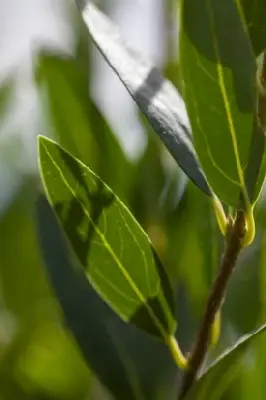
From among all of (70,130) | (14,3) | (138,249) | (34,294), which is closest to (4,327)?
(34,294)

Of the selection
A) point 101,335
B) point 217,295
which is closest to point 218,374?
point 217,295

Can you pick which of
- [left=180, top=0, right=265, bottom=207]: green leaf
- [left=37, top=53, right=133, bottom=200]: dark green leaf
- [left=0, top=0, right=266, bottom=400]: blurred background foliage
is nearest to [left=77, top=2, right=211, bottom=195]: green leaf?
[left=180, top=0, right=265, bottom=207]: green leaf

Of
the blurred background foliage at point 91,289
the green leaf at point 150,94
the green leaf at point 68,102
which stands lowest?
the blurred background foliage at point 91,289

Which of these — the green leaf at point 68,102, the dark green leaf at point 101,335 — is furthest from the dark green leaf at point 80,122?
the dark green leaf at point 101,335

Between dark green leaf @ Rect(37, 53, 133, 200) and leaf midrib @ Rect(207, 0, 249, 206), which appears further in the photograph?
dark green leaf @ Rect(37, 53, 133, 200)

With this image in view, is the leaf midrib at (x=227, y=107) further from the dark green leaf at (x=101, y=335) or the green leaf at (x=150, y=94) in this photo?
the dark green leaf at (x=101, y=335)

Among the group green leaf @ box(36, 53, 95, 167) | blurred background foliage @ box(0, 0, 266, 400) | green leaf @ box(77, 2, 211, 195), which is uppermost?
green leaf @ box(77, 2, 211, 195)

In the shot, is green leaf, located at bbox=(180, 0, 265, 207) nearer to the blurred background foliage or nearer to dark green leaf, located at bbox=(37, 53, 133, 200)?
the blurred background foliage
